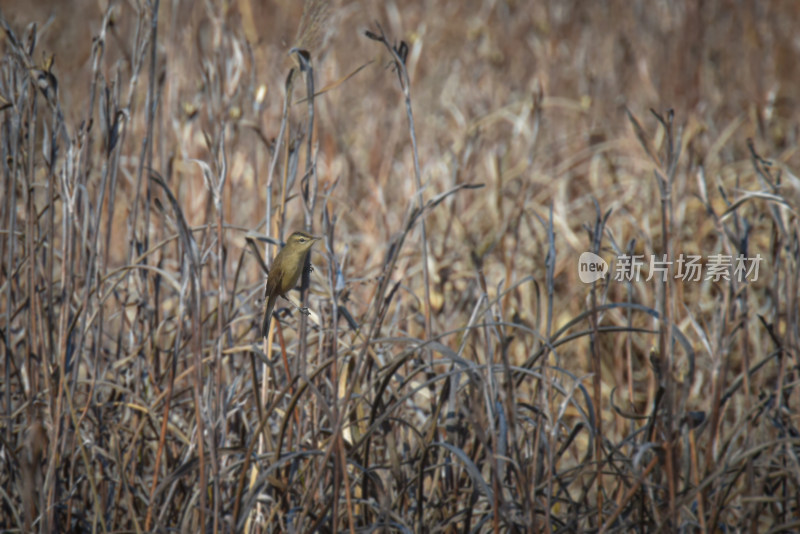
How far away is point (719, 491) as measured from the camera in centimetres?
85

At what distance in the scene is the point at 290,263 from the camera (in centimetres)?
80

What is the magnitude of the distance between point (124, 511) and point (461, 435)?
54 centimetres

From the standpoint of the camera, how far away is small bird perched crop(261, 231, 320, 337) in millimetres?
793

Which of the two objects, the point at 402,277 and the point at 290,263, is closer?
the point at 290,263

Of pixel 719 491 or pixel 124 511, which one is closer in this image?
pixel 719 491

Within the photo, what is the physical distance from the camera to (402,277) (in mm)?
1416

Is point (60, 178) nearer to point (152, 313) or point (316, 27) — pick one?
point (152, 313)

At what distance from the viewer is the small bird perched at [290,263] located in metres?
0.79

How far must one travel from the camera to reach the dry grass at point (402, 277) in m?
0.86

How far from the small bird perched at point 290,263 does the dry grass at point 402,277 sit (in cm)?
5

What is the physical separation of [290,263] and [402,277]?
0.63 m

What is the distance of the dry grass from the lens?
855 mm

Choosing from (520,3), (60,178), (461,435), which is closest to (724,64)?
(520,3)

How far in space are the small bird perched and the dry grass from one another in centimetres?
5
